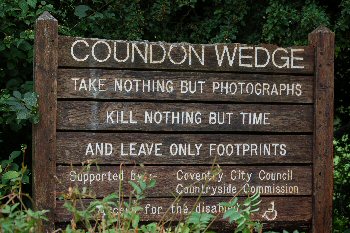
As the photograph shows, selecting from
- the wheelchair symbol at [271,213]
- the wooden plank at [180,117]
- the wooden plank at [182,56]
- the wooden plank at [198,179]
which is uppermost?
the wooden plank at [182,56]

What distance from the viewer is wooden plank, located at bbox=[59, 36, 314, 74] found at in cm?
430

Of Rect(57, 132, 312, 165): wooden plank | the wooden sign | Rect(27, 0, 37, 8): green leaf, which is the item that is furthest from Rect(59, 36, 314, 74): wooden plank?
Rect(27, 0, 37, 8): green leaf

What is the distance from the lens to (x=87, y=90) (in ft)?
14.1

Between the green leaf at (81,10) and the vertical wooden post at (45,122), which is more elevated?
the green leaf at (81,10)

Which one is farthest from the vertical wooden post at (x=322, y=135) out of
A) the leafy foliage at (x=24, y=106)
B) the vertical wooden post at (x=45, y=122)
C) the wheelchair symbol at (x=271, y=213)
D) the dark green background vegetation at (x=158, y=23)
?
the leafy foliage at (x=24, y=106)

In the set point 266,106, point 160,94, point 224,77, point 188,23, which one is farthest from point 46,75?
point 188,23

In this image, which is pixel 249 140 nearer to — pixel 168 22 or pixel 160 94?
pixel 160 94

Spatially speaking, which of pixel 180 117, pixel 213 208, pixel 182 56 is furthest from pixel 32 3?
pixel 213 208

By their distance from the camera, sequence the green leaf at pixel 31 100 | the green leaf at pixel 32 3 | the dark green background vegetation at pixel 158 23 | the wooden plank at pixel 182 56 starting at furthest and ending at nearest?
the dark green background vegetation at pixel 158 23, the green leaf at pixel 32 3, the wooden plank at pixel 182 56, the green leaf at pixel 31 100

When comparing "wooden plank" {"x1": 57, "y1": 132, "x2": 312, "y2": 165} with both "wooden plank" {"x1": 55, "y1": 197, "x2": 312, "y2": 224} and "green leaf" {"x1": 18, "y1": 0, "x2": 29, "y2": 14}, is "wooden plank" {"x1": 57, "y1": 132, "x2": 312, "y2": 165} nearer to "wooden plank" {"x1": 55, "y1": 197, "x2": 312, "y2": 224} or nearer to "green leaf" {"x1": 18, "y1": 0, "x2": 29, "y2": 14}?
"wooden plank" {"x1": 55, "y1": 197, "x2": 312, "y2": 224}

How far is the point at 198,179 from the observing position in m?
4.44

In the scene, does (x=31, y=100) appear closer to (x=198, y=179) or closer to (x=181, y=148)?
(x=181, y=148)

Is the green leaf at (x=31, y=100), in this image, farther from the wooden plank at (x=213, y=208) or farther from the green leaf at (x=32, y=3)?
the green leaf at (x=32, y=3)

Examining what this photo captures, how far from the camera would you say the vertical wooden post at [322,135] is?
4.64m
